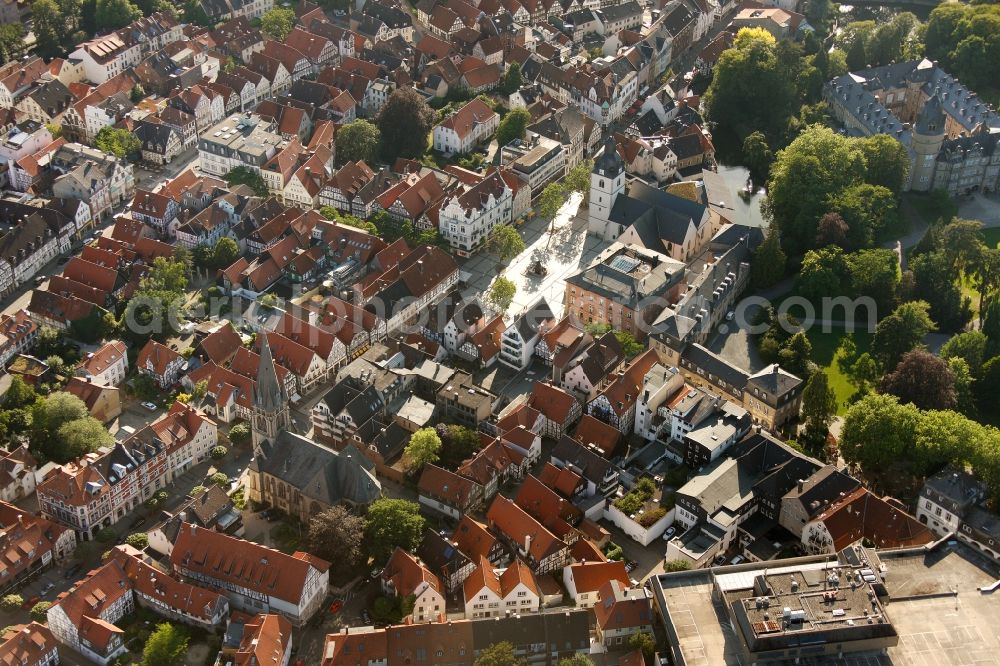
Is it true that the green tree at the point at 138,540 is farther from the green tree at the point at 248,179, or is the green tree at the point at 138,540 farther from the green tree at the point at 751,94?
the green tree at the point at 751,94

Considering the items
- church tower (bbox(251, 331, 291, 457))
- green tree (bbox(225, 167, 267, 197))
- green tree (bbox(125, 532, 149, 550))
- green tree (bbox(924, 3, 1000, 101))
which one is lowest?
green tree (bbox(924, 3, 1000, 101))

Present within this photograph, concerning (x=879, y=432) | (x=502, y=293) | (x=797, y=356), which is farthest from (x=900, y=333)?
(x=502, y=293)

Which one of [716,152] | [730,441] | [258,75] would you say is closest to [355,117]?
[258,75]

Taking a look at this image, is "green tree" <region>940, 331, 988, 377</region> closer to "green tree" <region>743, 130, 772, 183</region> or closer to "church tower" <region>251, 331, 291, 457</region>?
"green tree" <region>743, 130, 772, 183</region>

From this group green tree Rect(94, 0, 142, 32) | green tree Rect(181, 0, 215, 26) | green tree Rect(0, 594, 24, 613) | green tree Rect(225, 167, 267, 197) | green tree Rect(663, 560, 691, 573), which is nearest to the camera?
green tree Rect(0, 594, 24, 613)

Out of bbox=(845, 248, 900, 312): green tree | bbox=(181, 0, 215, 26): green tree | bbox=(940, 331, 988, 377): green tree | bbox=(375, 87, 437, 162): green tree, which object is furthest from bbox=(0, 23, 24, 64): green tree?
bbox=(940, 331, 988, 377): green tree

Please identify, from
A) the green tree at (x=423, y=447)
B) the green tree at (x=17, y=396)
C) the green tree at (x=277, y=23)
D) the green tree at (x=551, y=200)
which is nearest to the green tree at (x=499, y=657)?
the green tree at (x=423, y=447)
